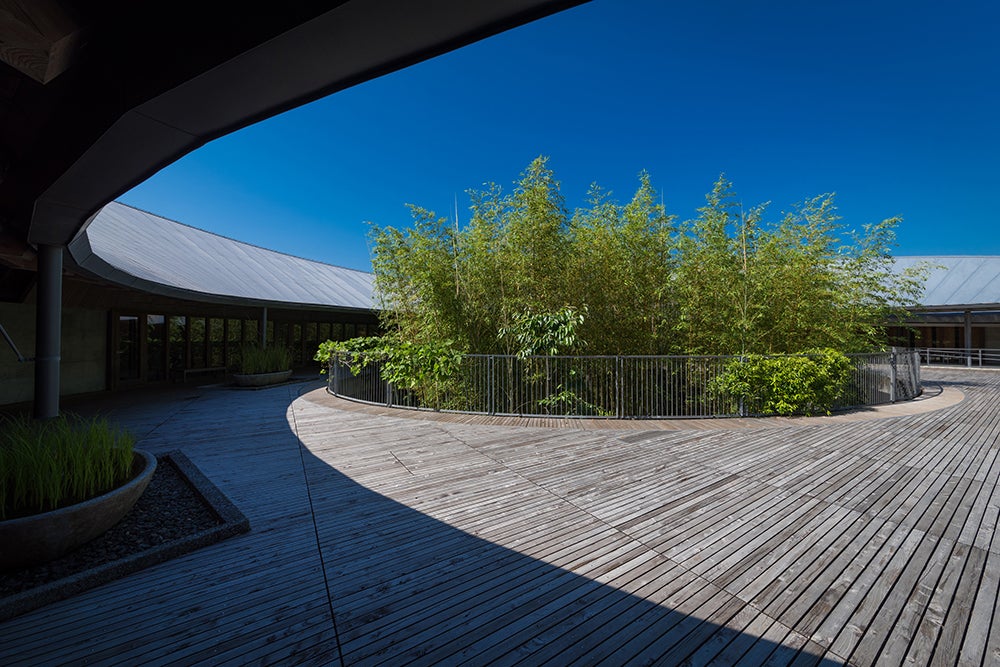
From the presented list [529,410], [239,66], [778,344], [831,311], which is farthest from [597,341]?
[239,66]

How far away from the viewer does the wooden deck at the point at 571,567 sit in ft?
5.64

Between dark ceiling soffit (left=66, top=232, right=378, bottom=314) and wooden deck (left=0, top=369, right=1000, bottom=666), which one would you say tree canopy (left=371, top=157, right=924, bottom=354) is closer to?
wooden deck (left=0, top=369, right=1000, bottom=666)

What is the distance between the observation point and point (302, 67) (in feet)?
4.52

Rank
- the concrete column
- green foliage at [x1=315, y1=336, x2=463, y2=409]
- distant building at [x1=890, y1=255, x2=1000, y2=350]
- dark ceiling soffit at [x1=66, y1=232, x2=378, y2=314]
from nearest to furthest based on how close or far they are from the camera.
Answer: the concrete column
dark ceiling soffit at [x1=66, y1=232, x2=378, y2=314]
green foliage at [x1=315, y1=336, x2=463, y2=409]
distant building at [x1=890, y1=255, x2=1000, y2=350]

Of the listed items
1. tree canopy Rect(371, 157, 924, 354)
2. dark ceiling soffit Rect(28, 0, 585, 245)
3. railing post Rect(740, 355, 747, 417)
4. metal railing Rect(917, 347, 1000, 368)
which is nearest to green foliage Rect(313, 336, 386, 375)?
tree canopy Rect(371, 157, 924, 354)

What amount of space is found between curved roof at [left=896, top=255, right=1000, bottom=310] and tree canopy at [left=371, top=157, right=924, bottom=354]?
1326cm

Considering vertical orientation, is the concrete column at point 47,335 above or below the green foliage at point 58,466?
above

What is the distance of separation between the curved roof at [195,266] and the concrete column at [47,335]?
278 millimetres

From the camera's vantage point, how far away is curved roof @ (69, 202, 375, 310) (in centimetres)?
689

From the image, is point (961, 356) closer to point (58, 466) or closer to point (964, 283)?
point (964, 283)

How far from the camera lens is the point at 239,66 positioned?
1364 mm

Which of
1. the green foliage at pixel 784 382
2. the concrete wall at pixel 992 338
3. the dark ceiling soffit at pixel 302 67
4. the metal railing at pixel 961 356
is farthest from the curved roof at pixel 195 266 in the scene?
the concrete wall at pixel 992 338

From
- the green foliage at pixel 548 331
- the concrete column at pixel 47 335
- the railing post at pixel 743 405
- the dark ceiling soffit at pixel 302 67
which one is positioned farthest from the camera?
the railing post at pixel 743 405

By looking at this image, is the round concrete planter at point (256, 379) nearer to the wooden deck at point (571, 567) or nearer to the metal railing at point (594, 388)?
the metal railing at point (594, 388)
